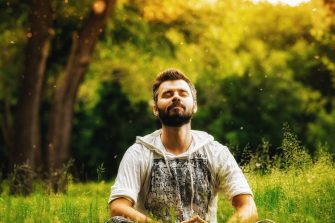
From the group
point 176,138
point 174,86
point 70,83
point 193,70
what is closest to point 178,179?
point 176,138

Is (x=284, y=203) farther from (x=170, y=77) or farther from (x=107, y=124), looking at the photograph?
(x=107, y=124)

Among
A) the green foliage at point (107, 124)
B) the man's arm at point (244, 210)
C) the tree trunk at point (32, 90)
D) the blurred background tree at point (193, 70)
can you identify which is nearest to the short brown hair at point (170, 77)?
the man's arm at point (244, 210)

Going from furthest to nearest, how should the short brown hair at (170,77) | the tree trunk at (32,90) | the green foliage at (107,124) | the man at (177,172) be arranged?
the green foliage at (107,124), the tree trunk at (32,90), the short brown hair at (170,77), the man at (177,172)

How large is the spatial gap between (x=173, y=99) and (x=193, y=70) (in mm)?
12069

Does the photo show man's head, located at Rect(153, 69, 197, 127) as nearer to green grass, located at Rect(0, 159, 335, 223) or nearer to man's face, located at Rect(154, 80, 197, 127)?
man's face, located at Rect(154, 80, 197, 127)

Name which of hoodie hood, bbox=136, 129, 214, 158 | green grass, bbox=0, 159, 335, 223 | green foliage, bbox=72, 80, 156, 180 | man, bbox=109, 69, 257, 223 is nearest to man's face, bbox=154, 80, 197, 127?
man, bbox=109, 69, 257, 223

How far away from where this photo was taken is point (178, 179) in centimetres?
493

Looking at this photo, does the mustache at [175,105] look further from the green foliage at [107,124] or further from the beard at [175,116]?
the green foliage at [107,124]

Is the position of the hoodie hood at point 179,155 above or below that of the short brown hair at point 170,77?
below

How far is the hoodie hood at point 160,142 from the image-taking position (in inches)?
196

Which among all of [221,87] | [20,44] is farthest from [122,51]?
[221,87]

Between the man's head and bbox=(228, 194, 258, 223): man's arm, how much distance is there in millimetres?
671

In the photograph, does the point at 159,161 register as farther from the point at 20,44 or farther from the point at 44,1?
the point at 20,44

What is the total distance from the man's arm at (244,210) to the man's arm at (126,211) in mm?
590
